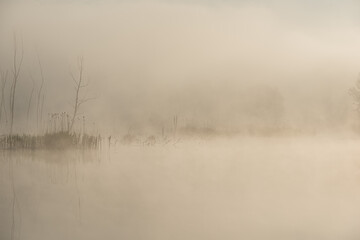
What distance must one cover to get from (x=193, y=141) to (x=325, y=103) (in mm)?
498

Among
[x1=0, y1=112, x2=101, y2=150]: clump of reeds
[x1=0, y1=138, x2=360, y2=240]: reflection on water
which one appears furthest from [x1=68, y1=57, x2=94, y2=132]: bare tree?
[x1=0, y1=138, x2=360, y2=240]: reflection on water

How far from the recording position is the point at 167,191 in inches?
59.9

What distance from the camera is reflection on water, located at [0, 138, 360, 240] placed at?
4.98 ft

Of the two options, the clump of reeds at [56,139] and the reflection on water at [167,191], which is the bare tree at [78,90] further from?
the reflection on water at [167,191]

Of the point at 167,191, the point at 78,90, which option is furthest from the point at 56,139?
the point at 167,191

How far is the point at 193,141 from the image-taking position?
1520 mm

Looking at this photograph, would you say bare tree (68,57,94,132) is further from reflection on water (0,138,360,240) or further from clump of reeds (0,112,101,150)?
reflection on water (0,138,360,240)

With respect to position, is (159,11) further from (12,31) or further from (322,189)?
(322,189)

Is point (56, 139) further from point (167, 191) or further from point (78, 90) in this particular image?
point (167, 191)

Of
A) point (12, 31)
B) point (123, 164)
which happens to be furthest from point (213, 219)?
point (12, 31)

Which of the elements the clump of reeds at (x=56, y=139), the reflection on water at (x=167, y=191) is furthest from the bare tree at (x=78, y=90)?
the reflection on water at (x=167, y=191)

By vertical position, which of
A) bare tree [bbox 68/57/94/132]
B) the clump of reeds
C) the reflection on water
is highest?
bare tree [bbox 68/57/94/132]

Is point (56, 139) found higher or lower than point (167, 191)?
higher

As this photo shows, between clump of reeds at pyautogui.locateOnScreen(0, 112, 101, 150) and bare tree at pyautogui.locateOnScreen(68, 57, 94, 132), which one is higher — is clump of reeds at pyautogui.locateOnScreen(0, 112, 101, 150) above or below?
below
